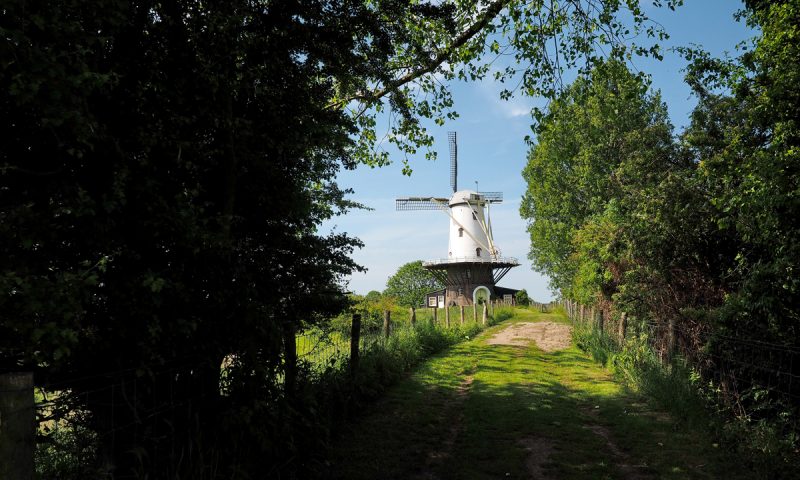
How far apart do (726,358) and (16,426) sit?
8.72 metres

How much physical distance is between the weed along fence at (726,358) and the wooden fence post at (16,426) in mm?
7283

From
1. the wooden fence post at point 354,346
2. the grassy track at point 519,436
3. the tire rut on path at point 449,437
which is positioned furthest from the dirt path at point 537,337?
the wooden fence post at point 354,346

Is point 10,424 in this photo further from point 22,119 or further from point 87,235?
point 22,119

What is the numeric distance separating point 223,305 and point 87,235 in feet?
4.56

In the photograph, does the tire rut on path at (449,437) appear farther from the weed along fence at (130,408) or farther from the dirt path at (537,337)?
the dirt path at (537,337)

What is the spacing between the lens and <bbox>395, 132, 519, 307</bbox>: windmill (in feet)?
171

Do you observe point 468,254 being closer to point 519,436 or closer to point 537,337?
point 537,337

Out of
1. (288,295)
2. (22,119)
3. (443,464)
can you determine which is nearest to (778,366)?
(443,464)

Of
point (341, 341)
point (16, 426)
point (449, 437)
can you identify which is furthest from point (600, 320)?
point (16, 426)

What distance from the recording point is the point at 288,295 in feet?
19.0

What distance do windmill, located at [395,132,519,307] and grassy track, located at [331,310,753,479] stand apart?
133 feet

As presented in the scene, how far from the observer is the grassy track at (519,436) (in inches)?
241

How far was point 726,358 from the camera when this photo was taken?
7980 mm

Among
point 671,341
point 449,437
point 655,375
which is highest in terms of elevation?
point 671,341
